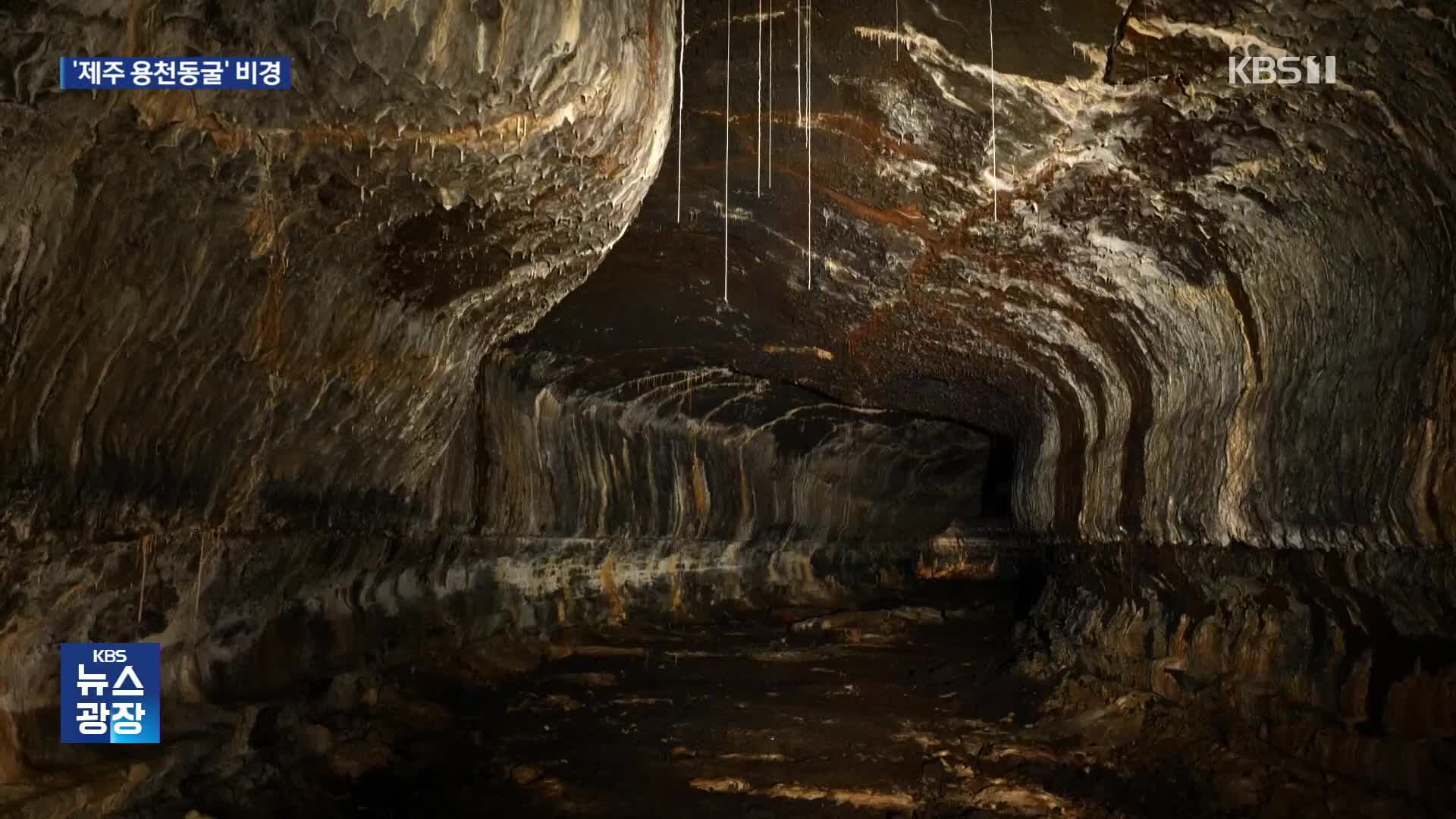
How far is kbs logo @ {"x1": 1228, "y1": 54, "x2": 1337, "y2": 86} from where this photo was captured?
13.8 feet

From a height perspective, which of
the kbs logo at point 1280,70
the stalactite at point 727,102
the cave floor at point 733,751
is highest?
the stalactite at point 727,102

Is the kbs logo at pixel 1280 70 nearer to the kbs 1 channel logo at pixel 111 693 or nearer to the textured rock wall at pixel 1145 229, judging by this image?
the textured rock wall at pixel 1145 229

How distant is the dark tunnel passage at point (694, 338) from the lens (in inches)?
156

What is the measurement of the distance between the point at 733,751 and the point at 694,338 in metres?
4.35

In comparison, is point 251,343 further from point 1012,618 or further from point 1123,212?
point 1012,618

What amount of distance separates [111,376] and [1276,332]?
5.86 meters

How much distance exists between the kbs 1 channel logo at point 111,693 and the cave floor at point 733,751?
40cm

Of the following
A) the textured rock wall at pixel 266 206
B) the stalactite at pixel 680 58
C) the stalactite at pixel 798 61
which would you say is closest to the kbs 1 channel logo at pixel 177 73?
the textured rock wall at pixel 266 206

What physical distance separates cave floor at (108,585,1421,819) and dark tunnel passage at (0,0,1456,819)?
5 cm

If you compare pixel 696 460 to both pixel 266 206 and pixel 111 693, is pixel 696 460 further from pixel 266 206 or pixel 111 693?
pixel 266 206

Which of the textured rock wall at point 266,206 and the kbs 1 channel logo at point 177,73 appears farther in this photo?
the textured rock wall at point 266,206

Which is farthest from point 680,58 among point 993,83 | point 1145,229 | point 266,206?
point 1145,229

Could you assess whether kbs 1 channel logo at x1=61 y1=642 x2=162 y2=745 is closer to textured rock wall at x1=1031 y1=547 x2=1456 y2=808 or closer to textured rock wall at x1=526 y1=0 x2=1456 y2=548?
textured rock wall at x1=526 y1=0 x2=1456 y2=548

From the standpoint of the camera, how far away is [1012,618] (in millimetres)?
14148
